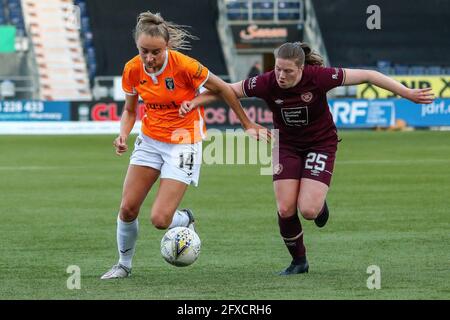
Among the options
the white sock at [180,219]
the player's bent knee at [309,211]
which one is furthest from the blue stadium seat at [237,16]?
the player's bent knee at [309,211]

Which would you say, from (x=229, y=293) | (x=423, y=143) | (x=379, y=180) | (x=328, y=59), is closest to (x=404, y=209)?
(x=379, y=180)

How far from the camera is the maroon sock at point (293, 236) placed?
1009 cm

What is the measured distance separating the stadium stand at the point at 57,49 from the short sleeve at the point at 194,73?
3269 cm

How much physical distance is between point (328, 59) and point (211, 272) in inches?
1377

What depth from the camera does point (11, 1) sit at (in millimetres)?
43250

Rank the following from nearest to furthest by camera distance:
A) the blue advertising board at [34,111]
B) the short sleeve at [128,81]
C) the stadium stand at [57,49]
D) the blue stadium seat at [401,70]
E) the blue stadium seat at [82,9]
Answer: the short sleeve at [128,81]
the blue advertising board at [34,111]
the blue stadium seat at [401,70]
the stadium stand at [57,49]
the blue stadium seat at [82,9]

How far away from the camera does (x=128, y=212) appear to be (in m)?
9.81

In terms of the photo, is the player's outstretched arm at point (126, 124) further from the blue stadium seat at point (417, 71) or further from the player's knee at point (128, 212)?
the blue stadium seat at point (417, 71)

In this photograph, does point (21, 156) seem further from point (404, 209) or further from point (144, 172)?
point (144, 172)

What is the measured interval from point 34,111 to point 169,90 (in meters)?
27.0

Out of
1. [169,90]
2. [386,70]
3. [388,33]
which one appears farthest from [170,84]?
[388,33]

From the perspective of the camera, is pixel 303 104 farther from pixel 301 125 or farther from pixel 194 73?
pixel 194 73

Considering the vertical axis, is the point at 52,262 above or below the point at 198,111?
below

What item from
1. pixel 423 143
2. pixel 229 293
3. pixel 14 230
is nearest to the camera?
pixel 229 293
